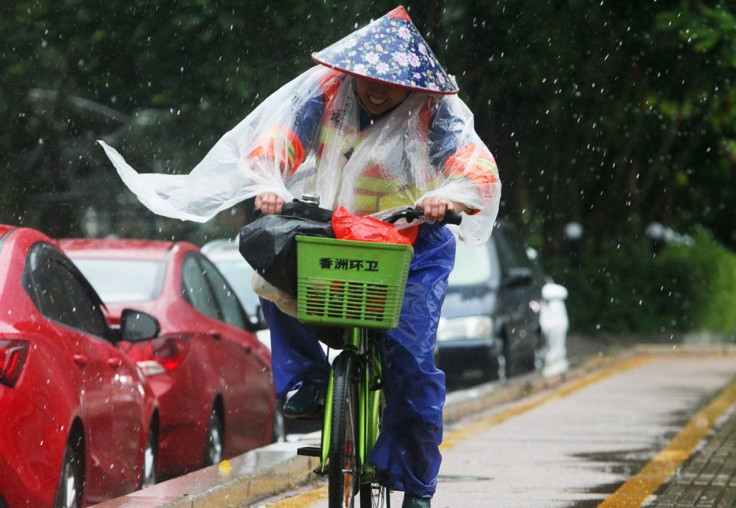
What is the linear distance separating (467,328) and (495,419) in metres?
2.48

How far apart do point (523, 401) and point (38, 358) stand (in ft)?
30.9

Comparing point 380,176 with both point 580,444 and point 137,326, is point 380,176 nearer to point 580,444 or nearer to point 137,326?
point 137,326

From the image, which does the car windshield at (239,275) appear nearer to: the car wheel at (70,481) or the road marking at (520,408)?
the road marking at (520,408)

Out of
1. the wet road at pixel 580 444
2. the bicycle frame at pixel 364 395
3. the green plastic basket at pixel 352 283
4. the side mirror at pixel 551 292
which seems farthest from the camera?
the side mirror at pixel 551 292

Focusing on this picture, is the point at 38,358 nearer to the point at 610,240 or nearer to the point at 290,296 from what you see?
the point at 290,296

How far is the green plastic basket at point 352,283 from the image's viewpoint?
15.9ft

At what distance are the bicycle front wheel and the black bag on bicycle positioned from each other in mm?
330

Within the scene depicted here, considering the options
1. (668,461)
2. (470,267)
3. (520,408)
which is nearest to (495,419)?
(520,408)

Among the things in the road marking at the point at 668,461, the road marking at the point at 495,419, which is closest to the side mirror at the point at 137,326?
the road marking at the point at 495,419

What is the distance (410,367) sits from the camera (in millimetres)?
5410

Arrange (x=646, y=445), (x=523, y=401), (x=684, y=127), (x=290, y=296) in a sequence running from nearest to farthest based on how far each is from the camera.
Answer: (x=290, y=296)
(x=646, y=445)
(x=523, y=401)
(x=684, y=127)

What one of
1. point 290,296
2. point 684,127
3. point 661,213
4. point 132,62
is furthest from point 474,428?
point 661,213

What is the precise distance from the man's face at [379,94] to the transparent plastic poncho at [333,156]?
0.03 meters

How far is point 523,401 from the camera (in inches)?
577
